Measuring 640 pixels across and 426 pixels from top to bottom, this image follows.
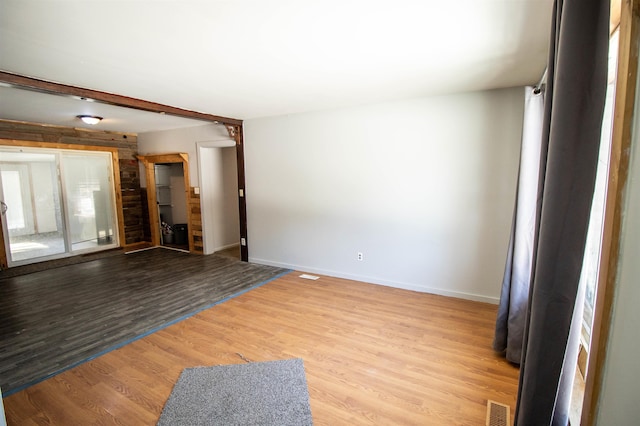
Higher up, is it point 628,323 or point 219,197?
point 219,197

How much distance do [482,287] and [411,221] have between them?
43.6 inches

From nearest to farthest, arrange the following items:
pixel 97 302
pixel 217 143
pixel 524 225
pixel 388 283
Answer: pixel 524 225 → pixel 97 302 → pixel 388 283 → pixel 217 143

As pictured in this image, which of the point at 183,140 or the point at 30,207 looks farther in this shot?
the point at 183,140

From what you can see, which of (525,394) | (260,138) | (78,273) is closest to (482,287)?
(525,394)

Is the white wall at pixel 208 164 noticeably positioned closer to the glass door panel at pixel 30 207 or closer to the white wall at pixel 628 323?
the glass door panel at pixel 30 207

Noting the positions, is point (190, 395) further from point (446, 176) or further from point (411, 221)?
point (446, 176)

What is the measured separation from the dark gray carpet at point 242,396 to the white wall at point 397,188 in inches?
83.4

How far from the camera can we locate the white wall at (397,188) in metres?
3.36

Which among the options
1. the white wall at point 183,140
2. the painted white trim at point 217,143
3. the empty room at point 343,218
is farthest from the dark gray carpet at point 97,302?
the painted white trim at point 217,143

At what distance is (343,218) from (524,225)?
234cm

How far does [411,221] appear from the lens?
382cm

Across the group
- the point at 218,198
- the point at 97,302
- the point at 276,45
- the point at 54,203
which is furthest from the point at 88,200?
the point at 276,45

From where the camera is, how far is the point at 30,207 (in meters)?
5.22

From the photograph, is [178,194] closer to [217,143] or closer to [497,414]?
[217,143]
